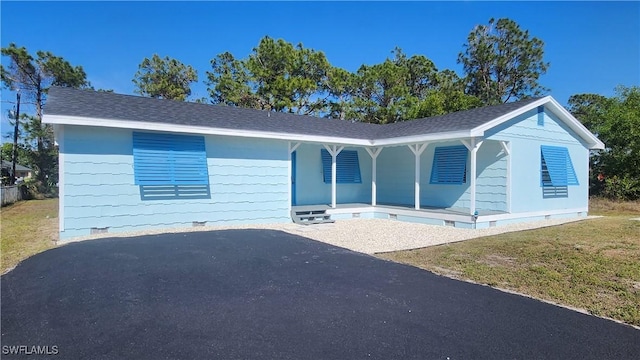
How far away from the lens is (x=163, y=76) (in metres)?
28.3

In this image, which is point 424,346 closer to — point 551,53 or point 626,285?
point 626,285

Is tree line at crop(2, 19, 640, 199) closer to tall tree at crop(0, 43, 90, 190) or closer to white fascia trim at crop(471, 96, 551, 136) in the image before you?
tall tree at crop(0, 43, 90, 190)

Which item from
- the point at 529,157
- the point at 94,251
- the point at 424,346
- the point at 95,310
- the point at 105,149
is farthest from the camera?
the point at 529,157

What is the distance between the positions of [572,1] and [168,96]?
80.6 feet

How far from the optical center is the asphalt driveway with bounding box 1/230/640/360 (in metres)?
2.84

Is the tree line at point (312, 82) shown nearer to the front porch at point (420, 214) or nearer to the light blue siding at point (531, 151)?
the light blue siding at point (531, 151)

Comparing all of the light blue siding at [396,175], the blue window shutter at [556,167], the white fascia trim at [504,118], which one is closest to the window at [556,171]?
the blue window shutter at [556,167]

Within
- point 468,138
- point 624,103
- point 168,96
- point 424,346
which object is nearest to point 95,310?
point 424,346

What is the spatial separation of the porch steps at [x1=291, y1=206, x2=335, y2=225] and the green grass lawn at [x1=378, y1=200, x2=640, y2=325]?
4485 millimetres

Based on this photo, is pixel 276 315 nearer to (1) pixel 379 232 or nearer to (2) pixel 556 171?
(1) pixel 379 232

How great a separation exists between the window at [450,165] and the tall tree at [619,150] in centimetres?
1033

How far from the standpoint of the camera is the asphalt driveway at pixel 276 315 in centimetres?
284

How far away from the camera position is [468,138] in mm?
10523

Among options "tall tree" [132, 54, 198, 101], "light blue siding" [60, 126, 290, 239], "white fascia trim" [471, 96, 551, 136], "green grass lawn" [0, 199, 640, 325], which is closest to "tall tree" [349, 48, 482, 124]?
"white fascia trim" [471, 96, 551, 136]
